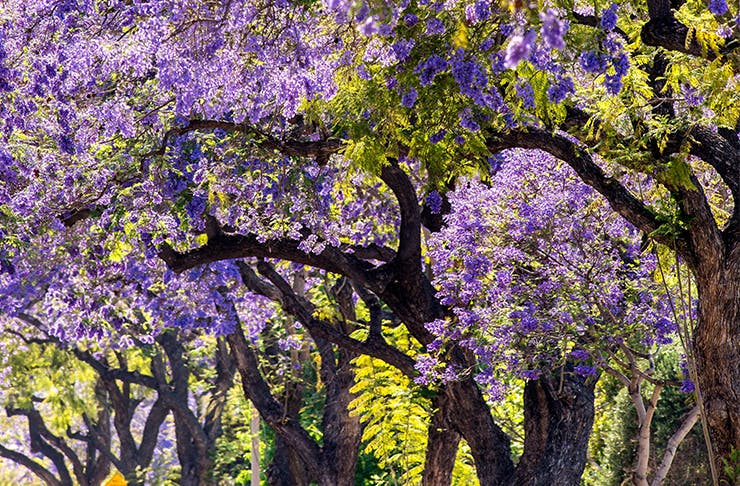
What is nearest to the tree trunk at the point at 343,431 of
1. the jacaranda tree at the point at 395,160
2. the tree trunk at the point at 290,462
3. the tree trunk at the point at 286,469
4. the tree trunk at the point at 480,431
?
the tree trunk at the point at 290,462

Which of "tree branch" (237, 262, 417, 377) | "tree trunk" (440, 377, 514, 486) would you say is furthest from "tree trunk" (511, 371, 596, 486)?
"tree branch" (237, 262, 417, 377)

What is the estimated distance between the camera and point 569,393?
41.8ft

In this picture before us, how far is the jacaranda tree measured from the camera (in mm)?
8414

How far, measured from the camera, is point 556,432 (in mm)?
12750

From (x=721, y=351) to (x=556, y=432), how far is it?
3480mm

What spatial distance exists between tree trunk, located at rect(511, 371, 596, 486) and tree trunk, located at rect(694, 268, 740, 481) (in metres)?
3.02

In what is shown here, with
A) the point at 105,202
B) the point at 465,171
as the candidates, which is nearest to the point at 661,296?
the point at 465,171

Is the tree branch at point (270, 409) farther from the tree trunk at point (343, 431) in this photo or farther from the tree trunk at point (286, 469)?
the tree trunk at point (286, 469)

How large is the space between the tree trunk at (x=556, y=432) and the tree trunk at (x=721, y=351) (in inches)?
119

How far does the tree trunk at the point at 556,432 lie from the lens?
12664mm

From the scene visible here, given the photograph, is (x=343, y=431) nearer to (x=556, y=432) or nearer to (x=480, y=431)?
(x=480, y=431)

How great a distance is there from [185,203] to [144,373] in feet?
58.0

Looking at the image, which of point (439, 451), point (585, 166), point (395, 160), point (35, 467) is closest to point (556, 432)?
point (439, 451)

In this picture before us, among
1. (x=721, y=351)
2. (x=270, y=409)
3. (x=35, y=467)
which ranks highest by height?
(x=35, y=467)
